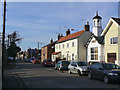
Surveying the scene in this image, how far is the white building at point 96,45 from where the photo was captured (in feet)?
89.2

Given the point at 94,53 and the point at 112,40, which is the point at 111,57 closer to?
the point at 112,40

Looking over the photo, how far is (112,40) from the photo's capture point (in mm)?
23312

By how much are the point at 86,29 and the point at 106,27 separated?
11993mm

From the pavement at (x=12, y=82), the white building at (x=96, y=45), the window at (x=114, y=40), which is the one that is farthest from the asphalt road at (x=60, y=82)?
the white building at (x=96, y=45)

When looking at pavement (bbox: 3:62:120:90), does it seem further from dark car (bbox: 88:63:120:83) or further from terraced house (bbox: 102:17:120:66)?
terraced house (bbox: 102:17:120:66)

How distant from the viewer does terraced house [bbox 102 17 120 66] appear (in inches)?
867

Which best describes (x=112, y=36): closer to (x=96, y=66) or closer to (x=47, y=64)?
(x=96, y=66)

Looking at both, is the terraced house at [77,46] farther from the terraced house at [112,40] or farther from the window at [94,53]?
the terraced house at [112,40]

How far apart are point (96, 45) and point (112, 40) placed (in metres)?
5.25

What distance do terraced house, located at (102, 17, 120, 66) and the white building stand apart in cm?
263

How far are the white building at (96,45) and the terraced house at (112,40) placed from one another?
8.63 feet

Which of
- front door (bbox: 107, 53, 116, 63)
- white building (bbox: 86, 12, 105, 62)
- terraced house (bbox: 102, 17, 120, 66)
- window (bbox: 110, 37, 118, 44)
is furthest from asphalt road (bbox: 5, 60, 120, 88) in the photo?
white building (bbox: 86, 12, 105, 62)

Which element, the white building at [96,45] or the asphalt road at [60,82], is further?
the white building at [96,45]

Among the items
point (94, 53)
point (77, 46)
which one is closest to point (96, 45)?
point (94, 53)
